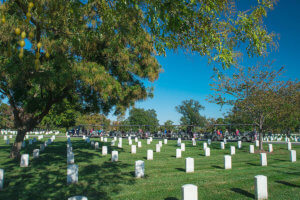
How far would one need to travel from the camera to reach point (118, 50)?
10.8m

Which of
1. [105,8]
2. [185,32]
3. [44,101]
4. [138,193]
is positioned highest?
[105,8]

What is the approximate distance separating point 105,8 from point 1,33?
475cm

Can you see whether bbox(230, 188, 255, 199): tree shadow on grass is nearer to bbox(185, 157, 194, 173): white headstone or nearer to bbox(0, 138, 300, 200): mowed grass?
bbox(0, 138, 300, 200): mowed grass

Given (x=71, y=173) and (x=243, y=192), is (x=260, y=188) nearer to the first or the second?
(x=243, y=192)

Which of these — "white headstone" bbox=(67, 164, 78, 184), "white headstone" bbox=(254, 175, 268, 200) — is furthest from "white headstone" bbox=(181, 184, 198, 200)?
"white headstone" bbox=(67, 164, 78, 184)

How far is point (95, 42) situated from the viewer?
988cm

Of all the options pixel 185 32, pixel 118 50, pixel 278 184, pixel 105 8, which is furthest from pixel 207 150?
pixel 105 8

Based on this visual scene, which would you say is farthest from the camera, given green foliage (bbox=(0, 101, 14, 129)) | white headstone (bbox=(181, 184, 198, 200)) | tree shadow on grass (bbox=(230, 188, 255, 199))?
green foliage (bbox=(0, 101, 14, 129))

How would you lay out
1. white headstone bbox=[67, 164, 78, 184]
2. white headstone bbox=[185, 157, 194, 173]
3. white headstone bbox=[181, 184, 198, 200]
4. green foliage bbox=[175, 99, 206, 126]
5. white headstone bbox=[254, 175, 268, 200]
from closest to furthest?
white headstone bbox=[181, 184, 198, 200] → white headstone bbox=[254, 175, 268, 200] → white headstone bbox=[67, 164, 78, 184] → white headstone bbox=[185, 157, 194, 173] → green foliage bbox=[175, 99, 206, 126]

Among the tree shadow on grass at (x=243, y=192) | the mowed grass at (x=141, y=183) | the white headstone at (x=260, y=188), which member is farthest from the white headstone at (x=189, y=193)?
the tree shadow on grass at (x=243, y=192)

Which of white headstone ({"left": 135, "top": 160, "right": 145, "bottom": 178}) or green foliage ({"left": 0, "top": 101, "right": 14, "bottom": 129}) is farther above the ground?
green foliage ({"left": 0, "top": 101, "right": 14, "bottom": 129})

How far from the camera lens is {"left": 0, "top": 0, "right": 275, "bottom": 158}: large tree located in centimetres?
487

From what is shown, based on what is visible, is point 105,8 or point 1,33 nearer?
point 105,8

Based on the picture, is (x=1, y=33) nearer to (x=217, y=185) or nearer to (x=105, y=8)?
(x=105, y=8)
